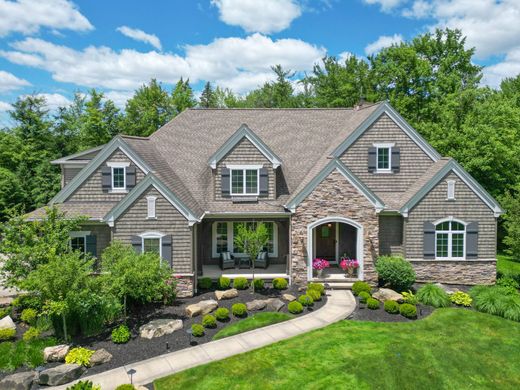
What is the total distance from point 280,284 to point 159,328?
708 cm

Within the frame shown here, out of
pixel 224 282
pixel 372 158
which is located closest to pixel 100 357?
pixel 224 282

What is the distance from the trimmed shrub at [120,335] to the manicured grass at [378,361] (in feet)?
10.2

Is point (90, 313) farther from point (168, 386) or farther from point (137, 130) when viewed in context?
point (137, 130)

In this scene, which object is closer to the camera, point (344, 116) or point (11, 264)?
point (11, 264)

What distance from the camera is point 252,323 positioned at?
50.7 ft

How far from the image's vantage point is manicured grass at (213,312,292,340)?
1470cm

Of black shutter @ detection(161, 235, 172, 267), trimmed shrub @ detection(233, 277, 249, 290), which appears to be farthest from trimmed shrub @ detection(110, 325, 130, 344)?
trimmed shrub @ detection(233, 277, 249, 290)

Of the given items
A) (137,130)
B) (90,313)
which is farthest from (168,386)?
(137,130)

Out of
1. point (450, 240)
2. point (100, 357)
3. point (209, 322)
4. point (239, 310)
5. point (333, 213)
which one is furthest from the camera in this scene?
point (450, 240)

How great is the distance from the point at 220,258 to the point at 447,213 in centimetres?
1339

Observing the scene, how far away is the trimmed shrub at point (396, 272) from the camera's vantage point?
18.8m

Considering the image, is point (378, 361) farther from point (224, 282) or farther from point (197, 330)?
point (224, 282)

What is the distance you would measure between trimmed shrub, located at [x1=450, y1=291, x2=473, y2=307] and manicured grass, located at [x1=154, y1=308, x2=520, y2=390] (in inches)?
85.7

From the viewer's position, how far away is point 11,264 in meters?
14.8
